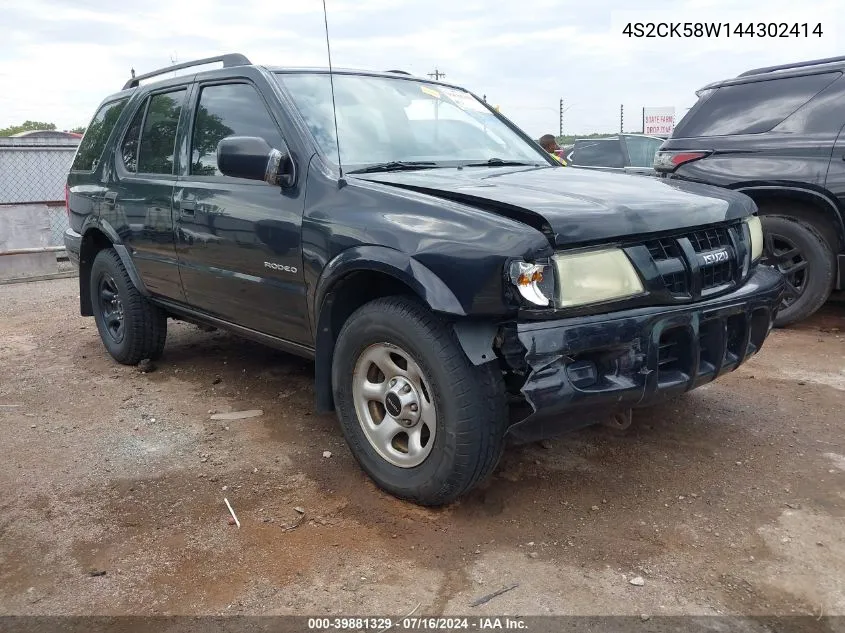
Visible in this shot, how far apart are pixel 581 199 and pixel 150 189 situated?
2.74m

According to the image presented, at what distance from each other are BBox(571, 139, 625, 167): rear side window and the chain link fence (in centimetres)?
811

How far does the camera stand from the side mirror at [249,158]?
126 inches

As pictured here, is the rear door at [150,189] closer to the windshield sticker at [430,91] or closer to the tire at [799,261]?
the windshield sticker at [430,91]

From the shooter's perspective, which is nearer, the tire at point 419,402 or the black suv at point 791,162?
the tire at point 419,402

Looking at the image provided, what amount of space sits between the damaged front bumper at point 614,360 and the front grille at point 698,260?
0.26 ft

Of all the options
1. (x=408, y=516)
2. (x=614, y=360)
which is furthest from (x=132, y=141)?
Result: (x=614, y=360)

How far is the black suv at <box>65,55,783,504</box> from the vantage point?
101 inches

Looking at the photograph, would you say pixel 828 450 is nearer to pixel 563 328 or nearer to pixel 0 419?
pixel 563 328

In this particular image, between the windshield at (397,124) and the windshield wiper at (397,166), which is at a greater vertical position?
the windshield at (397,124)

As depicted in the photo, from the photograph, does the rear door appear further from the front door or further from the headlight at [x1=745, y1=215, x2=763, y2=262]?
the headlight at [x1=745, y1=215, x2=763, y2=262]

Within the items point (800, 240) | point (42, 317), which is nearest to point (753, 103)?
point (800, 240)

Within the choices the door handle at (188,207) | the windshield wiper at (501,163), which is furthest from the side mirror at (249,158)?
the windshield wiper at (501,163)

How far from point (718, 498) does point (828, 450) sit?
828 millimetres

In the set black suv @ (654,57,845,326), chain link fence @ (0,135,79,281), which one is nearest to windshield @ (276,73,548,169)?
black suv @ (654,57,845,326)
